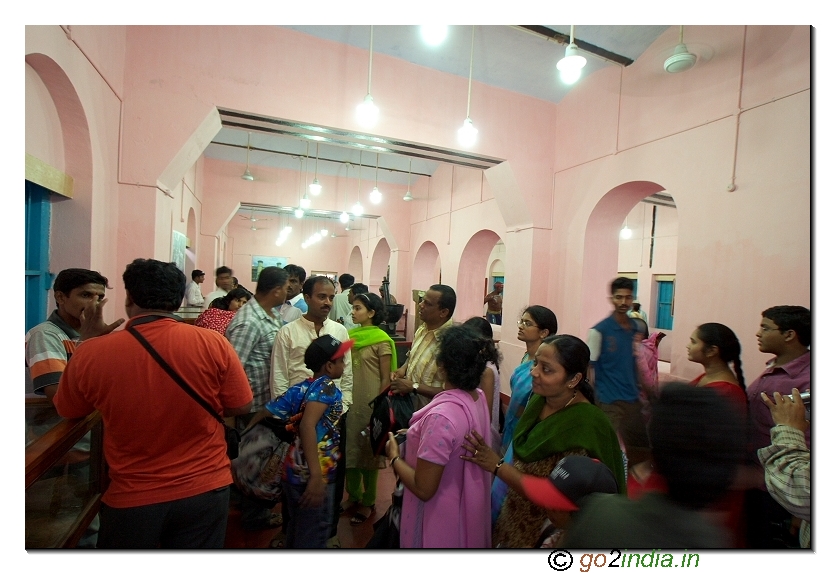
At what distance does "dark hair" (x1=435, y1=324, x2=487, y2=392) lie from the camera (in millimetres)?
1457

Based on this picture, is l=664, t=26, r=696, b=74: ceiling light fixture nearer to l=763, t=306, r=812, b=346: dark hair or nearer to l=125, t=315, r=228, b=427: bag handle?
l=763, t=306, r=812, b=346: dark hair

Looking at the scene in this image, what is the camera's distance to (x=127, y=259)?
11.3ft

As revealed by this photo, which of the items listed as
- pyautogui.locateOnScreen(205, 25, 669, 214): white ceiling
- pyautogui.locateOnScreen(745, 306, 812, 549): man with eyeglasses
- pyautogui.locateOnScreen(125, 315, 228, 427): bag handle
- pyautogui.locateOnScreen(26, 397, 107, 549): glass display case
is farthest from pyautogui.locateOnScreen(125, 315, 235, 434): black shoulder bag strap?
pyautogui.locateOnScreen(205, 25, 669, 214): white ceiling

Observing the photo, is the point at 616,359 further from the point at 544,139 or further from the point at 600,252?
the point at 544,139

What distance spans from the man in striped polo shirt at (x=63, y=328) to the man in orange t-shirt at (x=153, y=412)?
465 mm

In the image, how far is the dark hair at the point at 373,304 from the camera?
283 cm

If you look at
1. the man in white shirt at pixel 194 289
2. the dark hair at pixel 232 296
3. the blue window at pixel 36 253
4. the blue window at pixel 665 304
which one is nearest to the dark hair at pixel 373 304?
the dark hair at pixel 232 296

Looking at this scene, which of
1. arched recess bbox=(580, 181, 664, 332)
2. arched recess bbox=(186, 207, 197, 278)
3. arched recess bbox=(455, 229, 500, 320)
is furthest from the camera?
arched recess bbox=(455, 229, 500, 320)

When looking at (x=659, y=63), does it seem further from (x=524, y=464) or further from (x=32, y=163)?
(x=32, y=163)

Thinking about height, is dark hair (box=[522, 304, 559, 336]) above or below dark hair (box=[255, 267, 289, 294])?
below

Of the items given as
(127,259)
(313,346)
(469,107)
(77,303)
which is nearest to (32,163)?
(77,303)

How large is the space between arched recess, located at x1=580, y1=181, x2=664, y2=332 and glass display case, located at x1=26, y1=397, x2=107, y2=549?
4676 mm

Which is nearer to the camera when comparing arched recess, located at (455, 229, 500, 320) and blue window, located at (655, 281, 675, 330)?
arched recess, located at (455, 229, 500, 320)

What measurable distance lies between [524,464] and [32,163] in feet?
9.97
